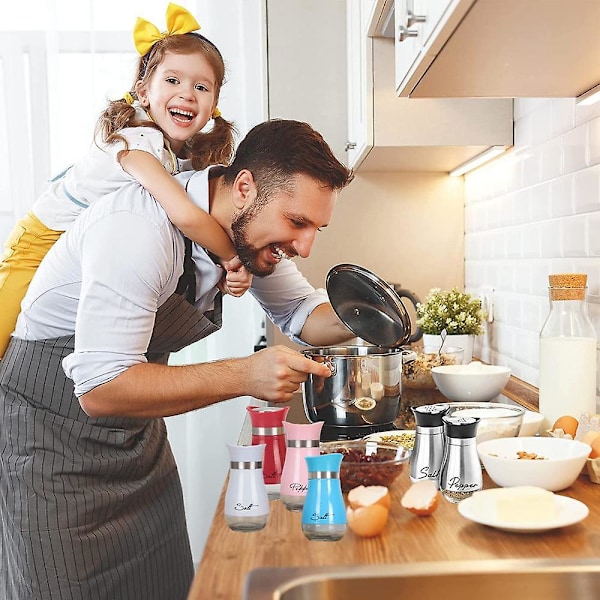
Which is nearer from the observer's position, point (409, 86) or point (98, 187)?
point (409, 86)

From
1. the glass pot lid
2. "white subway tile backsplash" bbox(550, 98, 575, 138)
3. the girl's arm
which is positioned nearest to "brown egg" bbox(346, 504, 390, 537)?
the glass pot lid

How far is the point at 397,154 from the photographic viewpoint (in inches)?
99.0

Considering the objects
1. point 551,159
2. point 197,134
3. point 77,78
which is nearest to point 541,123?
point 551,159

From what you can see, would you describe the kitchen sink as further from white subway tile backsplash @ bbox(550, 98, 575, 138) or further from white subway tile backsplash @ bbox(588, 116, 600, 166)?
white subway tile backsplash @ bbox(550, 98, 575, 138)

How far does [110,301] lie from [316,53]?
180cm

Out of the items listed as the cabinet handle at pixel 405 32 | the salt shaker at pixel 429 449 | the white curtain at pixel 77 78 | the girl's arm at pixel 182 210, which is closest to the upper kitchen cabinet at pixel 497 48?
the cabinet handle at pixel 405 32

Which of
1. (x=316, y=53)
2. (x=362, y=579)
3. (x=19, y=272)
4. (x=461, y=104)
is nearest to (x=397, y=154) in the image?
(x=461, y=104)

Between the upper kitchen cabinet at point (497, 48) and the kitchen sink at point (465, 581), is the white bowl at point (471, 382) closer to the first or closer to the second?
the upper kitchen cabinet at point (497, 48)

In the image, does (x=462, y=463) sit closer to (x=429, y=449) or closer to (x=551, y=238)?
(x=429, y=449)

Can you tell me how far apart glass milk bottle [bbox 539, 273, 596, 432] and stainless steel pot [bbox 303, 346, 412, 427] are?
0.30 m

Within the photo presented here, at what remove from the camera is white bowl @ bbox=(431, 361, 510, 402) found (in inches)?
73.2

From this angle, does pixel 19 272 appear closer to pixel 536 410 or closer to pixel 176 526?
pixel 176 526

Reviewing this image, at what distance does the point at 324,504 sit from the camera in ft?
3.47

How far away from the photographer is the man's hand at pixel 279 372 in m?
1.43
